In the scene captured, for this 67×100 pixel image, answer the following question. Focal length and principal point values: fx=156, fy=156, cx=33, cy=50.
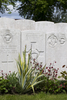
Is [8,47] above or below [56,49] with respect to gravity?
above

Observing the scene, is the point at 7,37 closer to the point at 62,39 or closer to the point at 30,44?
the point at 30,44

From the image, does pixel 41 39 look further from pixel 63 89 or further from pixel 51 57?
pixel 63 89

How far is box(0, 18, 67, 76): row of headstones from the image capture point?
6.12 metres

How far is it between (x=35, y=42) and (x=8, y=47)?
44.0 inches

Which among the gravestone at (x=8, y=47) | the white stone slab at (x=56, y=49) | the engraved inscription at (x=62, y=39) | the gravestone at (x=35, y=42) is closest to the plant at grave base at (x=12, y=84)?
the gravestone at (x=8, y=47)

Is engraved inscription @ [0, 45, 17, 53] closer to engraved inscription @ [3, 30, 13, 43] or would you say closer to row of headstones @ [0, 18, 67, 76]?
row of headstones @ [0, 18, 67, 76]

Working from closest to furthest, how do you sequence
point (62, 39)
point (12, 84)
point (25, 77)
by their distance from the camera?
point (25, 77)
point (12, 84)
point (62, 39)

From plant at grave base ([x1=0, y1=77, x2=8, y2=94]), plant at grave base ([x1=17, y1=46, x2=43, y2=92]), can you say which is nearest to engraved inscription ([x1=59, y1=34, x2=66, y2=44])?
plant at grave base ([x1=17, y1=46, x2=43, y2=92])

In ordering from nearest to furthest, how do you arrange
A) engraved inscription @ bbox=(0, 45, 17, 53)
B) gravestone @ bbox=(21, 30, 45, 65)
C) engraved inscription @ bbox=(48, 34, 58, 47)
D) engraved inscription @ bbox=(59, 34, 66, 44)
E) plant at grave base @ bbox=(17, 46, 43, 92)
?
plant at grave base @ bbox=(17, 46, 43, 92) → engraved inscription @ bbox=(0, 45, 17, 53) → gravestone @ bbox=(21, 30, 45, 65) → engraved inscription @ bbox=(48, 34, 58, 47) → engraved inscription @ bbox=(59, 34, 66, 44)

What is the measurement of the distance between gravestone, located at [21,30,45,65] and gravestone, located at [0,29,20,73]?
1.09ft

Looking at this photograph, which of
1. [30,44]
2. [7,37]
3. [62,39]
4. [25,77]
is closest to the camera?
[25,77]

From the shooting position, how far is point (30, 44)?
6.35 m

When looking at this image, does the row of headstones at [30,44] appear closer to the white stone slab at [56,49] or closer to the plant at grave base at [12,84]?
the white stone slab at [56,49]

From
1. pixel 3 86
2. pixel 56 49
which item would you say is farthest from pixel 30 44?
pixel 3 86
